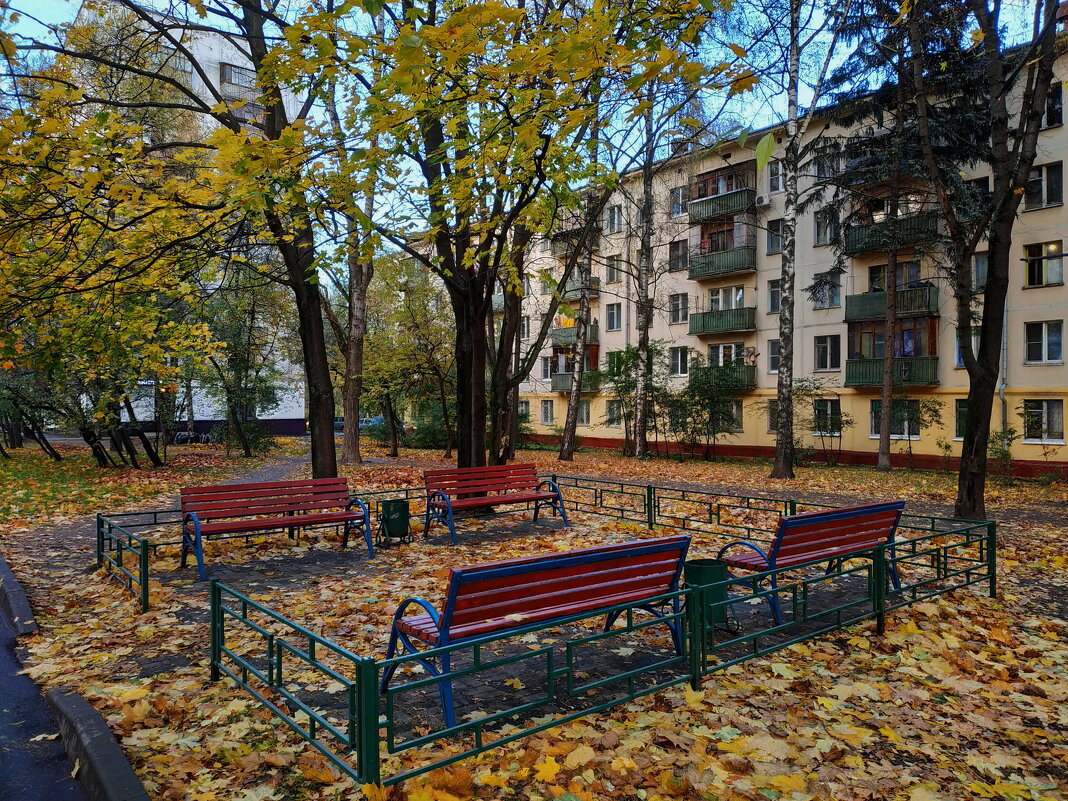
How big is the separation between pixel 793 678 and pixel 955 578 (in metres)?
3.87

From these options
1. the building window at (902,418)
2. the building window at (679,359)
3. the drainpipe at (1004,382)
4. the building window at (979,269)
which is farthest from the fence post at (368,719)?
the building window at (679,359)

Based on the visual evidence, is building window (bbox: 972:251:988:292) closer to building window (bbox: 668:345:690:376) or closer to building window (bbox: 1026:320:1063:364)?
building window (bbox: 1026:320:1063:364)

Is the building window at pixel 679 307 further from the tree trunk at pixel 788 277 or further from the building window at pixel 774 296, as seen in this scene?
the tree trunk at pixel 788 277

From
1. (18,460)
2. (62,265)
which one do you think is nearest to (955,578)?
(62,265)

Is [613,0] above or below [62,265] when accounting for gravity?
above

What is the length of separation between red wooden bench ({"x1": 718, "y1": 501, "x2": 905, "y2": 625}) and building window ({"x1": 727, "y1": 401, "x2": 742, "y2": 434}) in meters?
22.2

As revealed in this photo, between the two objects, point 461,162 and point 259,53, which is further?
point 259,53

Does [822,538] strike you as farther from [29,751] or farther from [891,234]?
[891,234]

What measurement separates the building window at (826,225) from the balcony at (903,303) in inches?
104

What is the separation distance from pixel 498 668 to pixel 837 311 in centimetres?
2722

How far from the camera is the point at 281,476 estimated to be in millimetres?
20250

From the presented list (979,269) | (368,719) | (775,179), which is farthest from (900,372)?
(368,719)

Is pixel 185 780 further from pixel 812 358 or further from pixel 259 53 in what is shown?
pixel 812 358

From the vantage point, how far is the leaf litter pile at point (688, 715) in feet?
11.5
